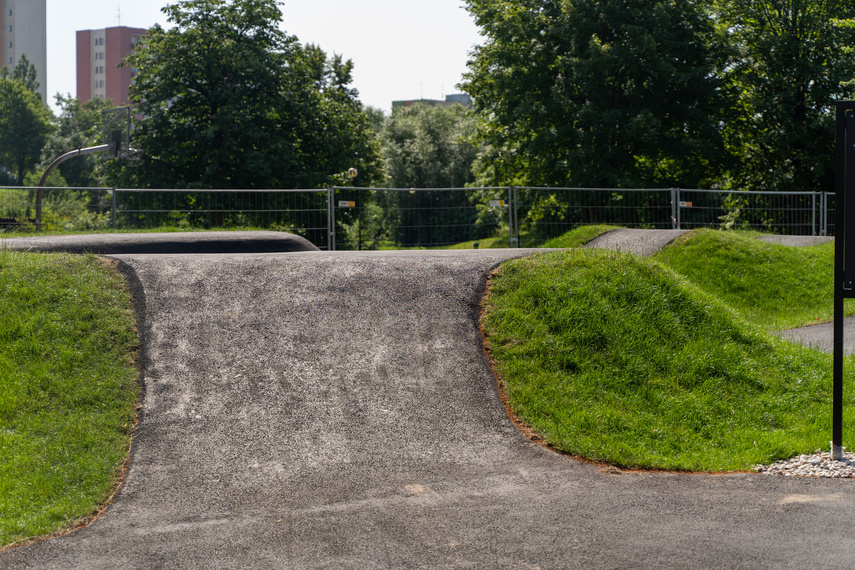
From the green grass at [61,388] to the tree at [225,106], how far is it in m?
20.8

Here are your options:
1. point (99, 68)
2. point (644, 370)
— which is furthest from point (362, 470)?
point (99, 68)

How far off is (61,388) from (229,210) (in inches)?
452

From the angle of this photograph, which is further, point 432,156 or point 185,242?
point 432,156

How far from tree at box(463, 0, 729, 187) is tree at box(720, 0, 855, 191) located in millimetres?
2002

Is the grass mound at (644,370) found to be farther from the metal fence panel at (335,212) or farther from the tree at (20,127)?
the tree at (20,127)

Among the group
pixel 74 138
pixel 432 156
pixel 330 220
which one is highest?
pixel 74 138

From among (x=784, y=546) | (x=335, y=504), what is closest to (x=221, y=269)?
(x=335, y=504)

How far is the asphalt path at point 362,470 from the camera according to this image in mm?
4453

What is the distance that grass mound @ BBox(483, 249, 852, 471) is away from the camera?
660 cm

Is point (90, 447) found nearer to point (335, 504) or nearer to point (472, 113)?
point (335, 504)

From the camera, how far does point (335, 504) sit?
5258 mm

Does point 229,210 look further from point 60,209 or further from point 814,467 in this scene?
point 814,467

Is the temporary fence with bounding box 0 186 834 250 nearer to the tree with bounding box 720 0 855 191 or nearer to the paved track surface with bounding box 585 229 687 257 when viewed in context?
the paved track surface with bounding box 585 229 687 257

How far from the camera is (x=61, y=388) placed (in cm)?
682
